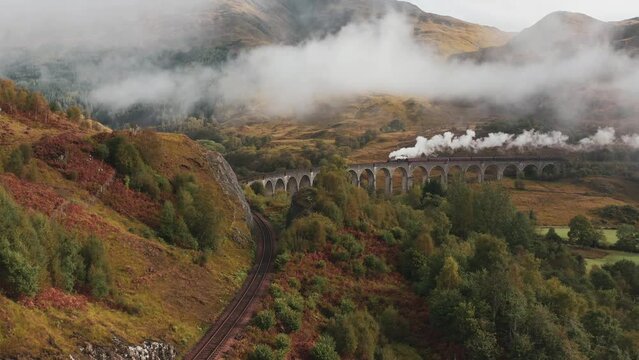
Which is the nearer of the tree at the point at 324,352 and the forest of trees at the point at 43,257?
the forest of trees at the point at 43,257

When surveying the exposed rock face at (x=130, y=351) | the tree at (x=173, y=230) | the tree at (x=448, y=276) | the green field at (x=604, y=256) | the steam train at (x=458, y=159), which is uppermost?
the tree at (x=173, y=230)

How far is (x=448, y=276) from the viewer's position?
161ft

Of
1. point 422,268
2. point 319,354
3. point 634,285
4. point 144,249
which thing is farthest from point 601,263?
point 144,249

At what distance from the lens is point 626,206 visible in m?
139

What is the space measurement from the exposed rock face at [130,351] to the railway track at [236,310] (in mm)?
→ 1642

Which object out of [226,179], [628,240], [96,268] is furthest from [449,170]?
[96,268]

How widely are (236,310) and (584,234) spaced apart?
84.3m

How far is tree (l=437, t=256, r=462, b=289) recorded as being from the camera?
48500 millimetres

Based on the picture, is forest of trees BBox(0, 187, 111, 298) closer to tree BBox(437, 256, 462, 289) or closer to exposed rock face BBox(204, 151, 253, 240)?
exposed rock face BBox(204, 151, 253, 240)

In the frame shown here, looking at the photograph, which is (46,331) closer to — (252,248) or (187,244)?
(187,244)

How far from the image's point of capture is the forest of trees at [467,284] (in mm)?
40531

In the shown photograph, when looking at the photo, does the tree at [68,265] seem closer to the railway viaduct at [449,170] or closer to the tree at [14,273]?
the tree at [14,273]

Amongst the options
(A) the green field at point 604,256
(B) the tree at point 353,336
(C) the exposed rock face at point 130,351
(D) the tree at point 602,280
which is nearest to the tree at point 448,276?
(B) the tree at point 353,336

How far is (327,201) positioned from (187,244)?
804 inches
